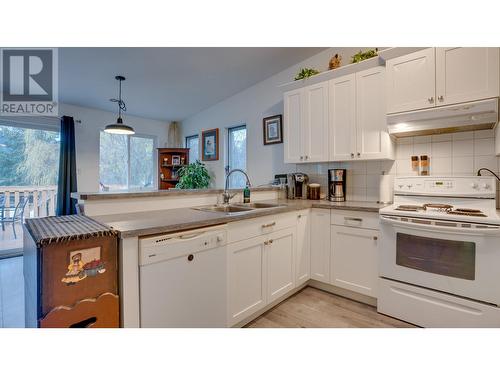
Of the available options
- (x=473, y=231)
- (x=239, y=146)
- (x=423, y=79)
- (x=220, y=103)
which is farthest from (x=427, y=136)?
(x=220, y=103)

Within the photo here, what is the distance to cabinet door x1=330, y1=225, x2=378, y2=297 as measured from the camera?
7.00ft

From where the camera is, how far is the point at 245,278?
181 centimetres

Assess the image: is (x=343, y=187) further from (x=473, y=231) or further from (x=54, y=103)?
(x=54, y=103)

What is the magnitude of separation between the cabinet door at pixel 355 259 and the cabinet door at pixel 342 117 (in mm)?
798

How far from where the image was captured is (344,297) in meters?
2.34

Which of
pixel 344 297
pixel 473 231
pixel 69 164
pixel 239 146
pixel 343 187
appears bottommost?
pixel 344 297

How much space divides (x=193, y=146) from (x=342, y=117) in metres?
3.75

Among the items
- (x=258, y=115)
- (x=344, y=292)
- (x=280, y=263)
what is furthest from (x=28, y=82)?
(x=344, y=292)

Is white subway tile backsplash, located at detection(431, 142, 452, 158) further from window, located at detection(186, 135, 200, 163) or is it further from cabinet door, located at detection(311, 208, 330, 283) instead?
window, located at detection(186, 135, 200, 163)

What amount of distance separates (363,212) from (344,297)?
2.78ft

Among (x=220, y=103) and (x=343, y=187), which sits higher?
(x=220, y=103)

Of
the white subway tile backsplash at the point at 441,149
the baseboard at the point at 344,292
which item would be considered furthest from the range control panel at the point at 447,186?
the baseboard at the point at 344,292

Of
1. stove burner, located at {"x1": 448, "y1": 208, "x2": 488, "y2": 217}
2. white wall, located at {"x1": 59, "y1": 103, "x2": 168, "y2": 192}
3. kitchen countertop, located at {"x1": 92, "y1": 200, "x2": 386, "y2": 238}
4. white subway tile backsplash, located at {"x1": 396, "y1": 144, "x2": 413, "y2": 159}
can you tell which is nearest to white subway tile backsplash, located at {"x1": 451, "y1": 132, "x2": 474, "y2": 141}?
white subway tile backsplash, located at {"x1": 396, "y1": 144, "x2": 413, "y2": 159}
